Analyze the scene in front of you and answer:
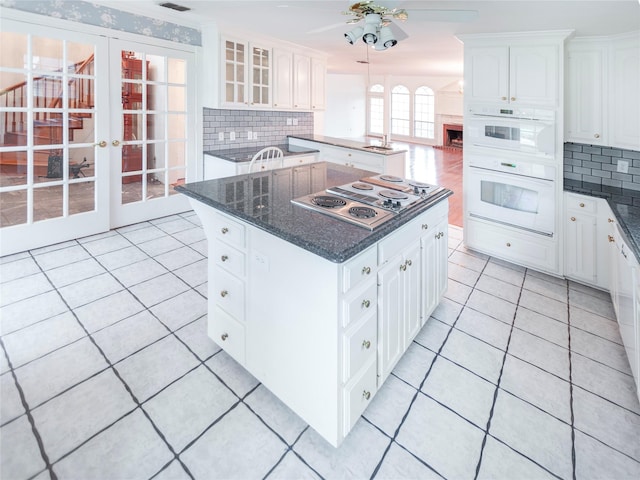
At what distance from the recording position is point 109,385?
1.79m

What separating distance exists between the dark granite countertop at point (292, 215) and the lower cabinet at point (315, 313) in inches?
2.6

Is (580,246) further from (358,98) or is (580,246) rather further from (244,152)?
(358,98)

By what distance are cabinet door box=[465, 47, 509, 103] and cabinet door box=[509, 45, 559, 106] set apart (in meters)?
0.06

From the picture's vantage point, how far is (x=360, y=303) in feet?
4.79

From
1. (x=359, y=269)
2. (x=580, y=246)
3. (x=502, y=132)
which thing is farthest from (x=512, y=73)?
(x=359, y=269)

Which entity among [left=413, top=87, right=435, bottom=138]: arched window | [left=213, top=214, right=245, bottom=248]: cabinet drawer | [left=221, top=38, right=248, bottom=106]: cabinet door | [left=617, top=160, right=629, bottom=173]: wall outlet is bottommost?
[left=213, top=214, right=245, bottom=248]: cabinet drawer

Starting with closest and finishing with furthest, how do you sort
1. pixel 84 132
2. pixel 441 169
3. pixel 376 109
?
pixel 84 132 < pixel 441 169 < pixel 376 109

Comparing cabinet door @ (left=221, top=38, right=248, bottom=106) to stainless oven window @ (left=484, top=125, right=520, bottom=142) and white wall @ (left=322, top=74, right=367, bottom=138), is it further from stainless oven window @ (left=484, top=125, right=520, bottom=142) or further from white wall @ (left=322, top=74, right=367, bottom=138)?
white wall @ (left=322, top=74, right=367, bottom=138)

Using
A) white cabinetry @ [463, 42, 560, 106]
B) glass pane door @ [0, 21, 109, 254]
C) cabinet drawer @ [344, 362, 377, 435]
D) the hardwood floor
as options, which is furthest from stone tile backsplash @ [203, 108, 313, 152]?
cabinet drawer @ [344, 362, 377, 435]

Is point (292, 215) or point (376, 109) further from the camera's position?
point (376, 109)

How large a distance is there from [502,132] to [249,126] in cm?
310

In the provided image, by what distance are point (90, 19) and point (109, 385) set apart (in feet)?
10.9

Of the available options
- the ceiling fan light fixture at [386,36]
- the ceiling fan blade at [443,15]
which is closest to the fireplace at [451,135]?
the ceiling fan blade at [443,15]

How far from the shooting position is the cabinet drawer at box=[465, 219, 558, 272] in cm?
→ 319
